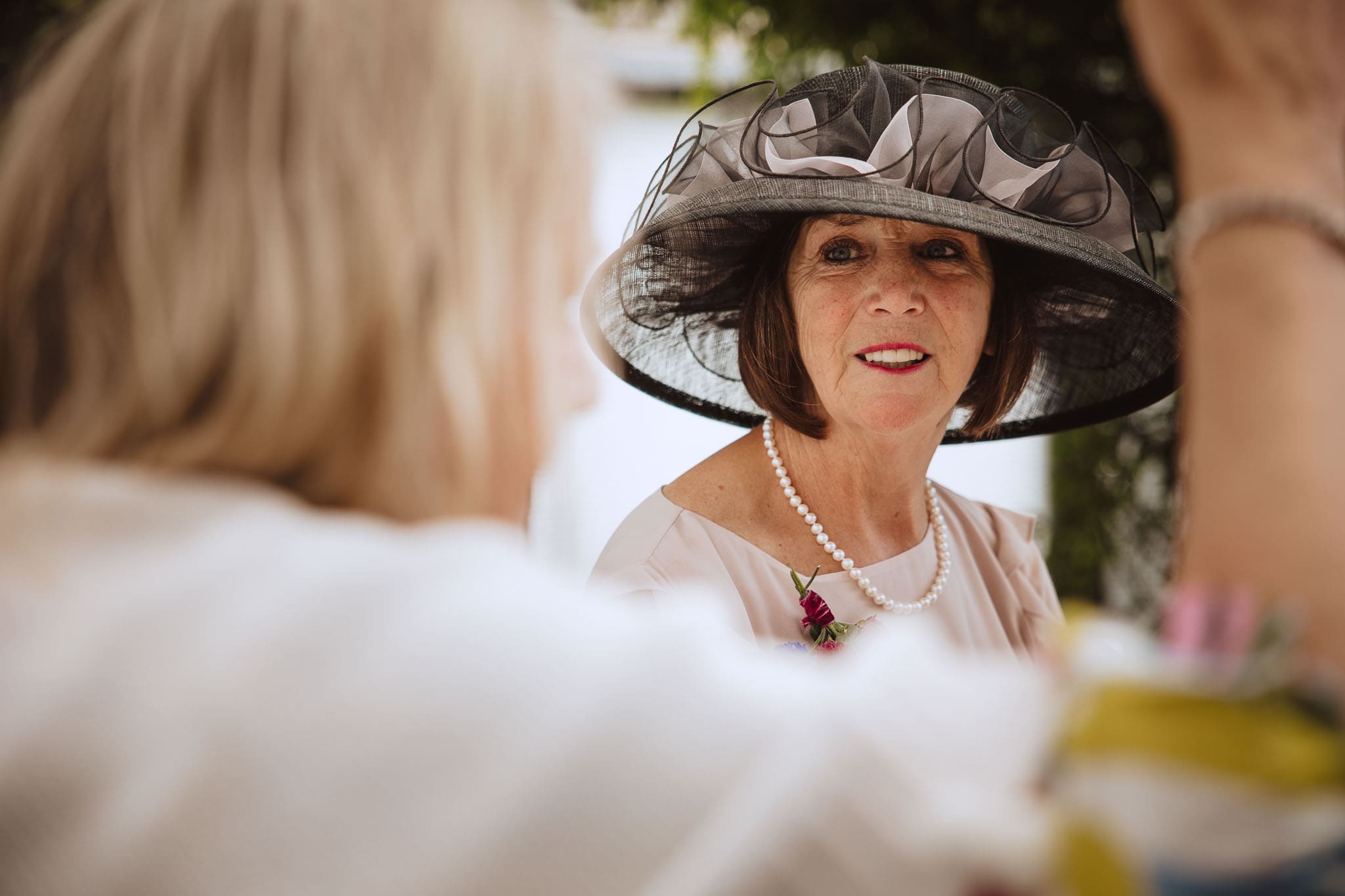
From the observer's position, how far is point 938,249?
1.67 m

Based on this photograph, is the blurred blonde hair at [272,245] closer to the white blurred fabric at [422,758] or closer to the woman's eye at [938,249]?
the white blurred fabric at [422,758]

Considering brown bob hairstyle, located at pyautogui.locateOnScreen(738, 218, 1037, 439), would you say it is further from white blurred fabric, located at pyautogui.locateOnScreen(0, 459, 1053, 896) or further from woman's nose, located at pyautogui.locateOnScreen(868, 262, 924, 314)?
white blurred fabric, located at pyautogui.locateOnScreen(0, 459, 1053, 896)

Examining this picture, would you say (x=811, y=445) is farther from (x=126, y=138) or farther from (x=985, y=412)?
(x=126, y=138)

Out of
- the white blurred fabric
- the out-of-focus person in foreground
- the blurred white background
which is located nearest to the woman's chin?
the out-of-focus person in foreground

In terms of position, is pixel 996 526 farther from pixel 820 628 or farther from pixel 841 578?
pixel 820 628

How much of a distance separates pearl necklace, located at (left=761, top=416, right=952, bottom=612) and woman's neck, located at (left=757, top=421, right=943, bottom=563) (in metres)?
0.02

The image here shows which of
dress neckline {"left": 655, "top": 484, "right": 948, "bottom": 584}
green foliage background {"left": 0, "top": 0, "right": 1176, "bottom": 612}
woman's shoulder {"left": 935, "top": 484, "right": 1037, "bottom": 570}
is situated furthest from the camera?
green foliage background {"left": 0, "top": 0, "right": 1176, "bottom": 612}

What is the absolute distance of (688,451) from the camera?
5.05m

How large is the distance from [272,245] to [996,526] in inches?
64.7

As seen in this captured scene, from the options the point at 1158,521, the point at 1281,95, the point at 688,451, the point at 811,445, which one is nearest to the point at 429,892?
the point at 1281,95

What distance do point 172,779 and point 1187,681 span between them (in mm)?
559

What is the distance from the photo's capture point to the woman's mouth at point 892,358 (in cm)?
164

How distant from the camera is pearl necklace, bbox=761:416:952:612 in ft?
5.42

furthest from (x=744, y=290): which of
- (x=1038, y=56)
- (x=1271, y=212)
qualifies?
(x=1038, y=56)
